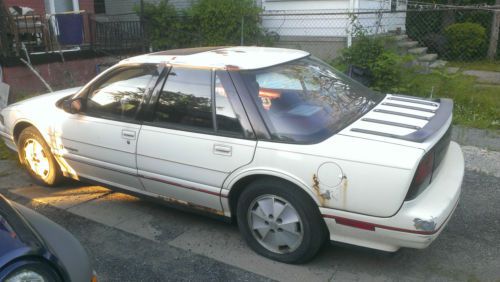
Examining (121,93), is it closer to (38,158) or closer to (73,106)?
(73,106)

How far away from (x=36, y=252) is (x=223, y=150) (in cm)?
160

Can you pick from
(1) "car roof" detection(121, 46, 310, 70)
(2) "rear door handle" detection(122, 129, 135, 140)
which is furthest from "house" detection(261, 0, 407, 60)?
(2) "rear door handle" detection(122, 129, 135, 140)

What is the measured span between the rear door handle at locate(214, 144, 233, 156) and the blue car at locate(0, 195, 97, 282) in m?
1.27

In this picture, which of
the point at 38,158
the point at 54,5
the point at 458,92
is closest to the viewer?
the point at 38,158

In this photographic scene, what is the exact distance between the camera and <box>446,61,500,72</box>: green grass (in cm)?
1189

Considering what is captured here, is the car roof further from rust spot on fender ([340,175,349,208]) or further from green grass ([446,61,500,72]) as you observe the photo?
green grass ([446,61,500,72])

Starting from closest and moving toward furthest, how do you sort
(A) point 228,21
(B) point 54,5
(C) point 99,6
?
(A) point 228,21 < (B) point 54,5 < (C) point 99,6

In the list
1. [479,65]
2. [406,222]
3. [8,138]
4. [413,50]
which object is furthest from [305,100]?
[479,65]

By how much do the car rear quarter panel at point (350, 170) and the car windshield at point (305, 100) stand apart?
0.42ft

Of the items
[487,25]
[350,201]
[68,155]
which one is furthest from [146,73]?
[487,25]

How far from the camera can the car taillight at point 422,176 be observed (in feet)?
10.1

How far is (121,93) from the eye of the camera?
431cm

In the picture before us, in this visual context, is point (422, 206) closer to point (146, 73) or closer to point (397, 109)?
point (397, 109)

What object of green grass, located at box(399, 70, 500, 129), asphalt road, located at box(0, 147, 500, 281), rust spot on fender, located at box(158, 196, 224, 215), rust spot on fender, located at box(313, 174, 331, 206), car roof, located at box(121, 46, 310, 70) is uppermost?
car roof, located at box(121, 46, 310, 70)
